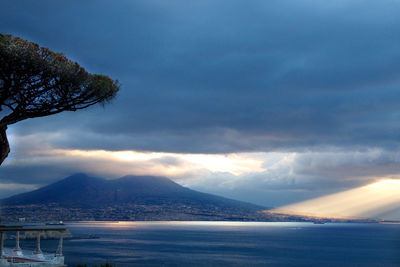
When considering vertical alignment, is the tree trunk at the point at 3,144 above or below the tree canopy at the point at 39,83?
below

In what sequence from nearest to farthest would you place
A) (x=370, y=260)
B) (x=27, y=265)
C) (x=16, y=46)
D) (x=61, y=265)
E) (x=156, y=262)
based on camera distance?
(x=16, y=46) < (x=27, y=265) < (x=61, y=265) < (x=156, y=262) < (x=370, y=260)

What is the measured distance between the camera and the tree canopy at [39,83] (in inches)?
808

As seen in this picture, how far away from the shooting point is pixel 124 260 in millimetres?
86375

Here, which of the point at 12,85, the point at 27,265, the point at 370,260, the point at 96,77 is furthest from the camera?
the point at 370,260

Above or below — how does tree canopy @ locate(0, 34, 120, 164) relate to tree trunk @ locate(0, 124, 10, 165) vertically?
above

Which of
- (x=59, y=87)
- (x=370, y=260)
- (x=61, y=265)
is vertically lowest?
(x=370, y=260)

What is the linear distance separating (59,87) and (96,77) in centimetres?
210

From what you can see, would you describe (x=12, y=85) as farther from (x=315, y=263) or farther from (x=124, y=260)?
(x=315, y=263)

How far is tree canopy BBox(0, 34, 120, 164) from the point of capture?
20.5 metres

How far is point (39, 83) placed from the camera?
22094mm

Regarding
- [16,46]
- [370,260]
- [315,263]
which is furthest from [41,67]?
[370,260]

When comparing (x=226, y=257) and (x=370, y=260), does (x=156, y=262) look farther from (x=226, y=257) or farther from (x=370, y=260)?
(x=370, y=260)

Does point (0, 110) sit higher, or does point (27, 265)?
point (0, 110)

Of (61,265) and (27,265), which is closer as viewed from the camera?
(27,265)
